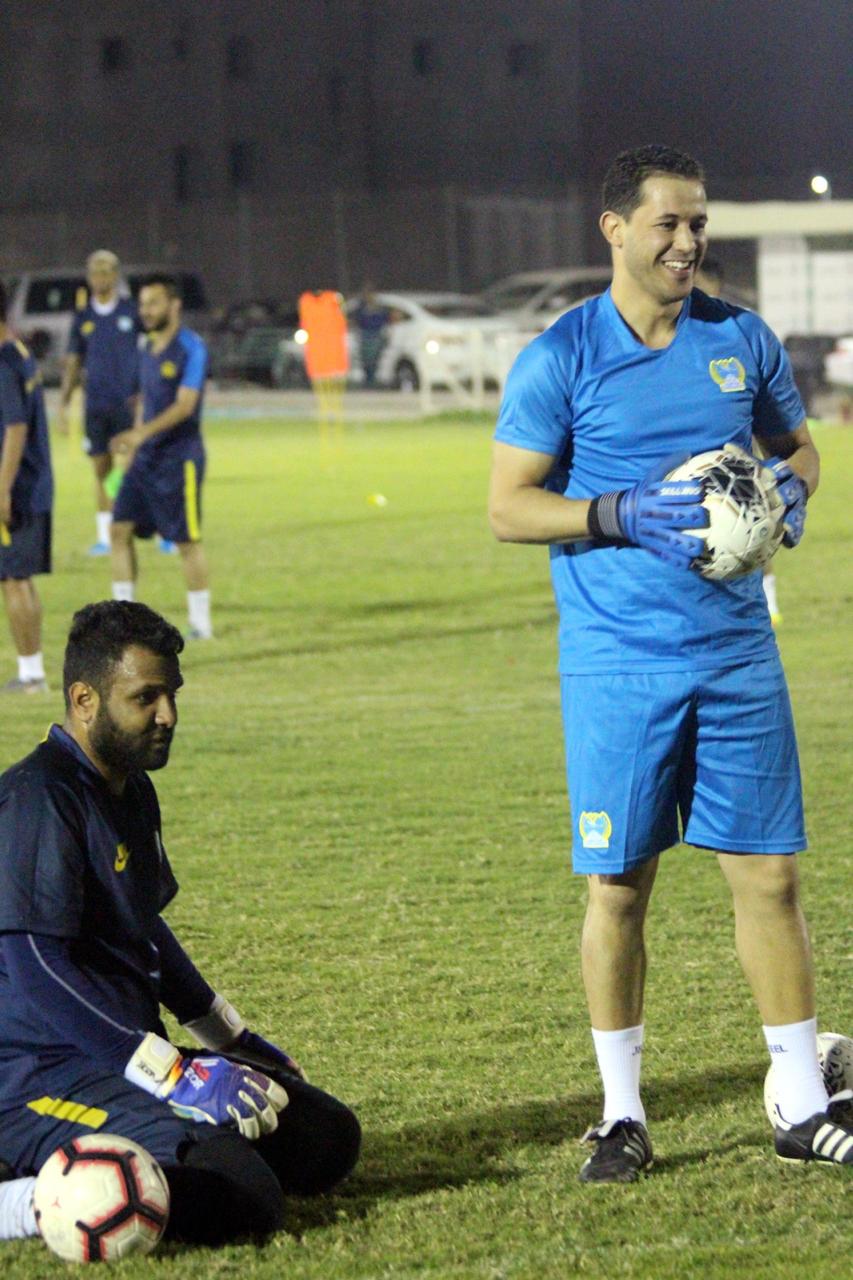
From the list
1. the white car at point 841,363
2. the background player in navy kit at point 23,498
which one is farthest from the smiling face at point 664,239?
the white car at point 841,363

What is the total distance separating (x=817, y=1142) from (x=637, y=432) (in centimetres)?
156

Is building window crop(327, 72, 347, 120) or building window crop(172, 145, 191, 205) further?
building window crop(327, 72, 347, 120)

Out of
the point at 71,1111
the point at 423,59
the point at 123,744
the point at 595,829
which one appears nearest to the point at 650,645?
the point at 595,829

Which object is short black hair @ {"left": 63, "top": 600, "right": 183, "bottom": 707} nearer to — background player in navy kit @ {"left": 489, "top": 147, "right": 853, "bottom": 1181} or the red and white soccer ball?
background player in navy kit @ {"left": 489, "top": 147, "right": 853, "bottom": 1181}

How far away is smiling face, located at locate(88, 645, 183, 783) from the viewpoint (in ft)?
13.6

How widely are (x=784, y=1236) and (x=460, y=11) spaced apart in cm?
5565

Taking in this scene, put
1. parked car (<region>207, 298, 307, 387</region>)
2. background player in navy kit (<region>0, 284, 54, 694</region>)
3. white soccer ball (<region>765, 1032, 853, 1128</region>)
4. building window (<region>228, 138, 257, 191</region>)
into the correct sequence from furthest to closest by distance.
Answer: building window (<region>228, 138, 257, 191</region>)
parked car (<region>207, 298, 307, 387</region>)
background player in navy kit (<region>0, 284, 54, 694</region>)
white soccer ball (<region>765, 1032, 853, 1128</region>)

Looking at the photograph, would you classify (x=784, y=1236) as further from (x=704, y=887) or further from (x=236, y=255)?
(x=236, y=255)

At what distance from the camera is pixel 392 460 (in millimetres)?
25453

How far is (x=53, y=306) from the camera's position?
131 ft

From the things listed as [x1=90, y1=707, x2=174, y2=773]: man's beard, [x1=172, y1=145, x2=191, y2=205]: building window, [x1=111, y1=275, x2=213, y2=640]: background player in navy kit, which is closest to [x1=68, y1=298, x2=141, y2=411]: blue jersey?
[x1=111, y1=275, x2=213, y2=640]: background player in navy kit

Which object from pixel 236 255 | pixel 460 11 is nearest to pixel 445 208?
pixel 236 255

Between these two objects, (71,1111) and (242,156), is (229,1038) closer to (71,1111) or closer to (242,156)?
(71,1111)

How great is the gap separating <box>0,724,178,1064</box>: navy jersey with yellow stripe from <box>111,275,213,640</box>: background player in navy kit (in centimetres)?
783
